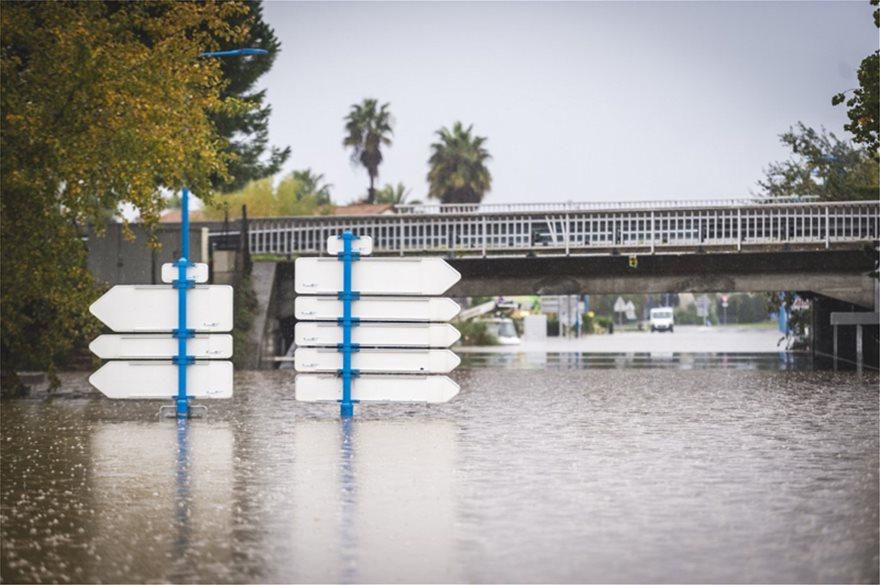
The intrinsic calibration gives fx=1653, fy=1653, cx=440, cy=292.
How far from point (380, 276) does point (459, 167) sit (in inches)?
3468

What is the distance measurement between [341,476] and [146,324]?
8.55 meters

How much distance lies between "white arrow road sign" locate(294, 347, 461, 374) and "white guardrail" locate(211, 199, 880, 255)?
2928 cm

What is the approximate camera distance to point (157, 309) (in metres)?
21.6

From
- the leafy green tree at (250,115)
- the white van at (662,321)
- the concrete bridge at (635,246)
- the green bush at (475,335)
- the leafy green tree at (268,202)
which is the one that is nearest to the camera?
the leafy green tree at (250,115)

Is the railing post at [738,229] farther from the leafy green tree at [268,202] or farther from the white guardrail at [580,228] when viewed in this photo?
the leafy green tree at [268,202]

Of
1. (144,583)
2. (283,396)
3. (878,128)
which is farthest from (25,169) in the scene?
(144,583)

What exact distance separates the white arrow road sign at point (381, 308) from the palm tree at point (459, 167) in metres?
87.7

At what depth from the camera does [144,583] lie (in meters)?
8.38

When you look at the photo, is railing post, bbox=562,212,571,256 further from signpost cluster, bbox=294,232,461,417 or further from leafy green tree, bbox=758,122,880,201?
signpost cluster, bbox=294,232,461,417

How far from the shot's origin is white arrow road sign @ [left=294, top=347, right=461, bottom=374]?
2116 cm

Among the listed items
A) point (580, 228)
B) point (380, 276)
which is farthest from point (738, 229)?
point (380, 276)

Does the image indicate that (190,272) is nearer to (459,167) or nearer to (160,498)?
(160,498)

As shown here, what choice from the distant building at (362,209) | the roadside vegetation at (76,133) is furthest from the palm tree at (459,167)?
the roadside vegetation at (76,133)

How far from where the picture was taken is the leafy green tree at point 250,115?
141 feet
